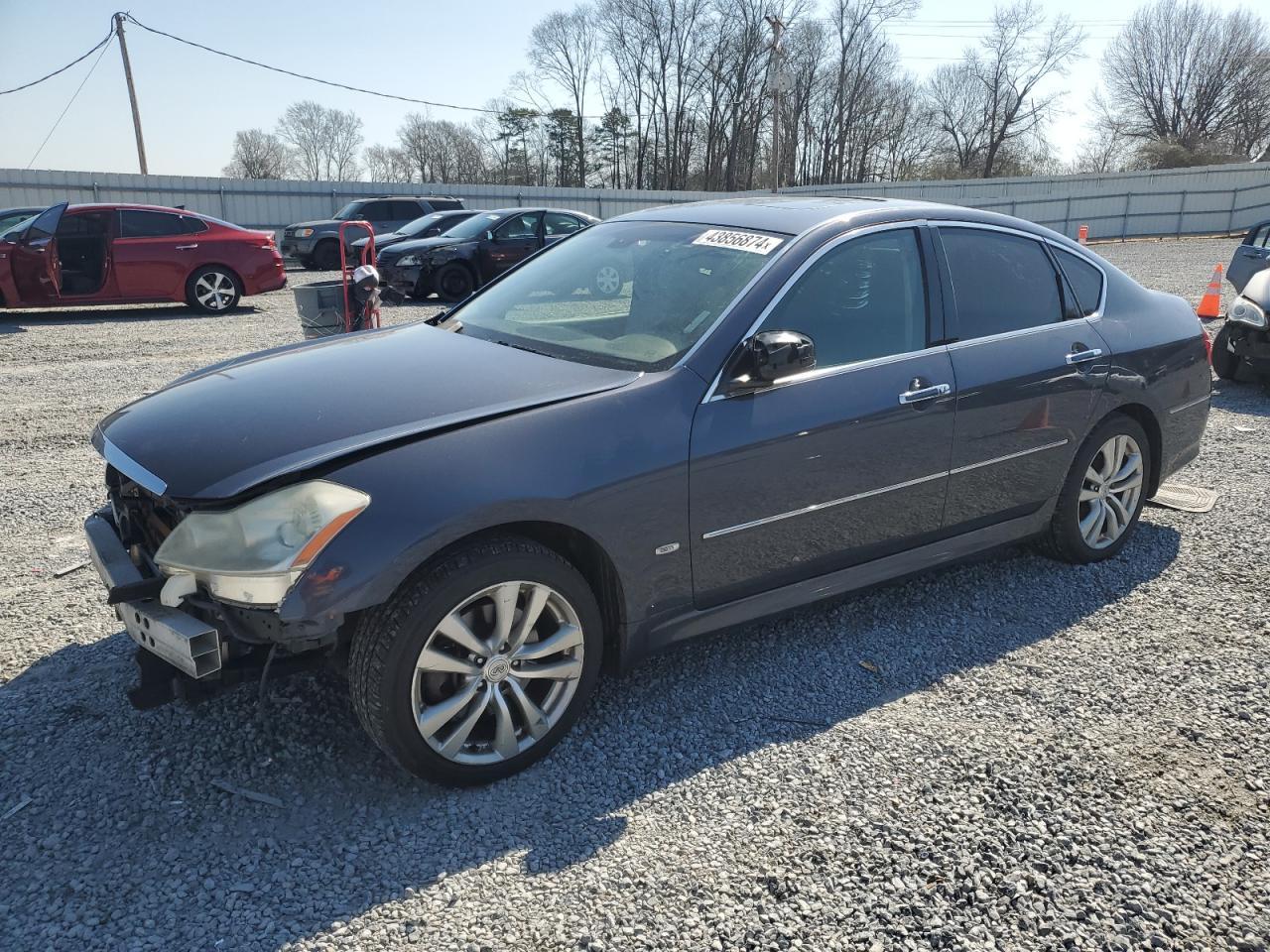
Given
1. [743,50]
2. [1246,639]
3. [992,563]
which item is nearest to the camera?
[1246,639]

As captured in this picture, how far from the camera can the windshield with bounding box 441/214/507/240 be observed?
14.8 meters

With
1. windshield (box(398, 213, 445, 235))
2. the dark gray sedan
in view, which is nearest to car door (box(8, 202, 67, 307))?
windshield (box(398, 213, 445, 235))

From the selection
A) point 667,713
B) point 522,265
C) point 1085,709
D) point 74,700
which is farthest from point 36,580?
point 1085,709

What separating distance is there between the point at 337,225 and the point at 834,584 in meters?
18.9

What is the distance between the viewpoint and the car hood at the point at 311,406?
2652 millimetres

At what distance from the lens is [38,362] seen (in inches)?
375

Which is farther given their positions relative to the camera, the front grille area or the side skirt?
the side skirt

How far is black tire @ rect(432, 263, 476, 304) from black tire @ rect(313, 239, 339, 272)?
7.45 metres

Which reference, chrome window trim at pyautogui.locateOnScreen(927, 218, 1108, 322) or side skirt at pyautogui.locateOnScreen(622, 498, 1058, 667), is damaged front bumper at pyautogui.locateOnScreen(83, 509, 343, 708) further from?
chrome window trim at pyautogui.locateOnScreen(927, 218, 1108, 322)

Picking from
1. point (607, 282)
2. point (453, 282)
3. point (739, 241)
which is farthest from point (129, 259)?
point (739, 241)

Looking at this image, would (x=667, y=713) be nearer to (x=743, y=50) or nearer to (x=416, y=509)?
(x=416, y=509)

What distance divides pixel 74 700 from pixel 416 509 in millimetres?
1668

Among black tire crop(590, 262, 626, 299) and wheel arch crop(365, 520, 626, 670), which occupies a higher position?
black tire crop(590, 262, 626, 299)

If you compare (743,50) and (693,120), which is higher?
(743,50)
